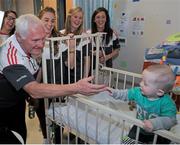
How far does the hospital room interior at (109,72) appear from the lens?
4.37 feet

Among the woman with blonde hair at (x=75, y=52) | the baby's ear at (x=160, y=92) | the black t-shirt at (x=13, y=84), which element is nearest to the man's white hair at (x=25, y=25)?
the black t-shirt at (x=13, y=84)

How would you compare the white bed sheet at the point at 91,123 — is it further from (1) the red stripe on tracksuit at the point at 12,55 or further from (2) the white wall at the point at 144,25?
(2) the white wall at the point at 144,25

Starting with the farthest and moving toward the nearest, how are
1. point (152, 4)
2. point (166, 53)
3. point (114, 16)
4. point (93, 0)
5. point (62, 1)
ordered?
point (62, 1), point (93, 0), point (114, 16), point (152, 4), point (166, 53)

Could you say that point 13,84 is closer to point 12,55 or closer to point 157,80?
point 12,55

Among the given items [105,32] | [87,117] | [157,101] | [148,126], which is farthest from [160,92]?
[105,32]

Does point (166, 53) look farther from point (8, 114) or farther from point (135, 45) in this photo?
point (8, 114)

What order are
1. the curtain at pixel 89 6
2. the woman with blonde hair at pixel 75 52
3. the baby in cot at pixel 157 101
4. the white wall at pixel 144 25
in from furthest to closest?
the curtain at pixel 89 6
the white wall at pixel 144 25
the woman with blonde hair at pixel 75 52
the baby in cot at pixel 157 101

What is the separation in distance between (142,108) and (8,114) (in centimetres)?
93

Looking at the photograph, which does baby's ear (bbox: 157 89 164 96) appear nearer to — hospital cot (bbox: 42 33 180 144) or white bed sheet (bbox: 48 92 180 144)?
hospital cot (bbox: 42 33 180 144)

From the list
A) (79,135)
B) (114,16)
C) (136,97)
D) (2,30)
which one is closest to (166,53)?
(136,97)

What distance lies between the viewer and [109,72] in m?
2.27

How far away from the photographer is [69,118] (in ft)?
5.59

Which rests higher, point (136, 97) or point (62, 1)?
point (62, 1)

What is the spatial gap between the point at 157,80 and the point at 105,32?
1389 mm
